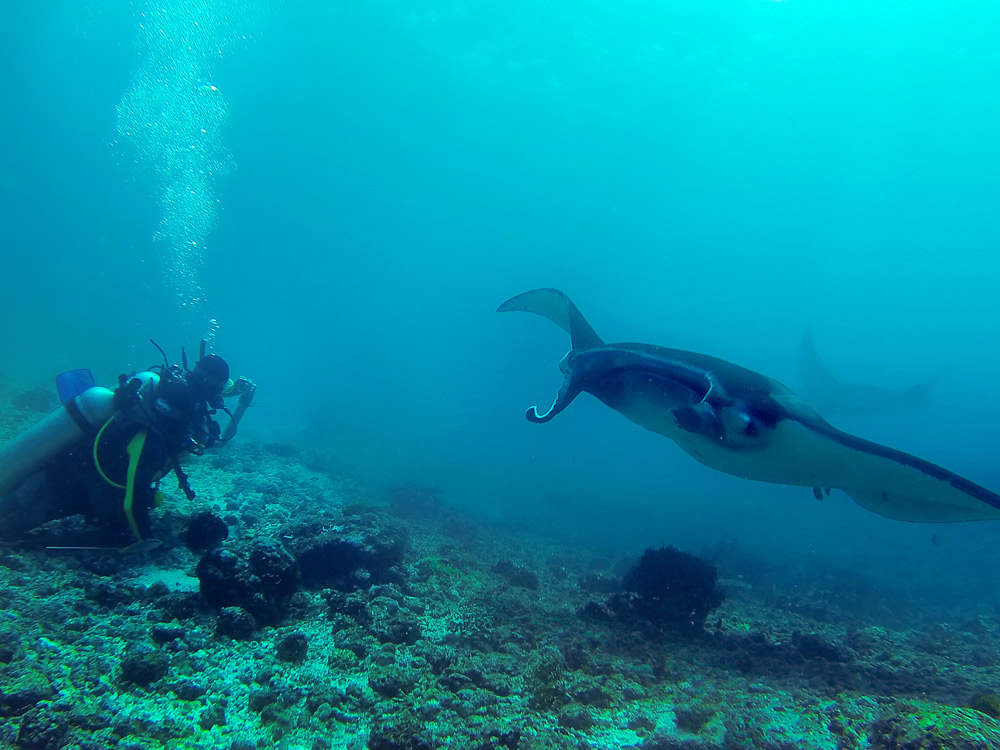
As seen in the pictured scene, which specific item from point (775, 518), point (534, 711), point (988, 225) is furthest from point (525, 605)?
point (988, 225)

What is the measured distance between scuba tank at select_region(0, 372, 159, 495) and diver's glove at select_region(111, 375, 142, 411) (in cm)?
6

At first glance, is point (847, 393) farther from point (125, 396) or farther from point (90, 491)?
point (90, 491)

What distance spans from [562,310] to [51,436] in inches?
219

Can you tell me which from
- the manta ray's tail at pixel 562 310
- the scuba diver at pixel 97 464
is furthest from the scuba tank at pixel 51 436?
the manta ray's tail at pixel 562 310

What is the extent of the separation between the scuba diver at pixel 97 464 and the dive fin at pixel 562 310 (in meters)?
3.97

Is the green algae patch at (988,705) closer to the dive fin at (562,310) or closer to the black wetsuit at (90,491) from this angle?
the dive fin at (562,310)

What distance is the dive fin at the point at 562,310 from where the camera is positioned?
4848mm

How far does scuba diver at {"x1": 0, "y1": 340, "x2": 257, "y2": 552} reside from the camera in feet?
14.5

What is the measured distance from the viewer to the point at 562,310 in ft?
16.6

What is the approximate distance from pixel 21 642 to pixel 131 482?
5.49 ft

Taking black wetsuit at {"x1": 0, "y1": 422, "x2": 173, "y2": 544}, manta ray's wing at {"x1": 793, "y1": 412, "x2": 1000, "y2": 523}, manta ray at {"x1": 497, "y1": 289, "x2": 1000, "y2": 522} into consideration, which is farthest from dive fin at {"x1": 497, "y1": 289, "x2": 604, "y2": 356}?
black wetsuit at {"x1": 0, "y1": 422, "x2": 173, "y2": 544}

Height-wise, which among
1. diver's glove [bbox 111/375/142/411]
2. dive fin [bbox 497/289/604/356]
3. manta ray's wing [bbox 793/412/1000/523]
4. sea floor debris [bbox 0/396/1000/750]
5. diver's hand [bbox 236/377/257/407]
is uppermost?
dive fin [bbox 497/289/604/356]

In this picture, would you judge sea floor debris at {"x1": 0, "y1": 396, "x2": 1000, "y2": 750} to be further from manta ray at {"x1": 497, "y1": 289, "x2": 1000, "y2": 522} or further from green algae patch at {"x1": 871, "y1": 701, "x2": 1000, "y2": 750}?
manta ray at {"x1": 497, "y1": 289, "x2": 1000, "y2": 522}

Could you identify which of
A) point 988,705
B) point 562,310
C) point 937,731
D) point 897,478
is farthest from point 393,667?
point 988,705
